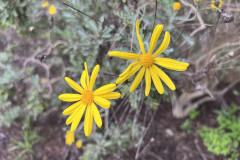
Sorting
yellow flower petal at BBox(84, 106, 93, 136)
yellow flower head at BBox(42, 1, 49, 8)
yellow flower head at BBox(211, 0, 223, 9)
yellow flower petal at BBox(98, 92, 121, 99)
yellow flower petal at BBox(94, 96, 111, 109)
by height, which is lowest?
yellow flower petal at BBox(84, 106, 93, 136)

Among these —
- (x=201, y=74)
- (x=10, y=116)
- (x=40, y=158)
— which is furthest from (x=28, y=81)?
(x=201, y=74)

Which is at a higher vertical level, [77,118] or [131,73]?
[131,73]

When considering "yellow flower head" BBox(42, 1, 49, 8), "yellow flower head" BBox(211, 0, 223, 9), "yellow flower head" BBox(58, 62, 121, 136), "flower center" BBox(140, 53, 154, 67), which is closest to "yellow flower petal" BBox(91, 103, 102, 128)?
"yellow flower head" BBox(58, 62, 121, 136)

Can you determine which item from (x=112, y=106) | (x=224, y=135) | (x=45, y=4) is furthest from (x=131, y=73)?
(x=45, y=4)

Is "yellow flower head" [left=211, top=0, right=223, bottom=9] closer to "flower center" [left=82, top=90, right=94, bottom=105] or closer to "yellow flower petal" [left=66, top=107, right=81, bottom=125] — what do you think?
"flower center" [left=82, top=90, right=94, bottom=105]

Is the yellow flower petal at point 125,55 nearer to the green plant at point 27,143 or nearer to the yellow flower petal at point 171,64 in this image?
the yellow flower petal at point 171,64

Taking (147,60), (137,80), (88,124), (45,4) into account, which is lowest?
(88,124)

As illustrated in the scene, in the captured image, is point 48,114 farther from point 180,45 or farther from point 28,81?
point 180,45

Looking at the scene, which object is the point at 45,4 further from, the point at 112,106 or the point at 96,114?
the point at 96,114
